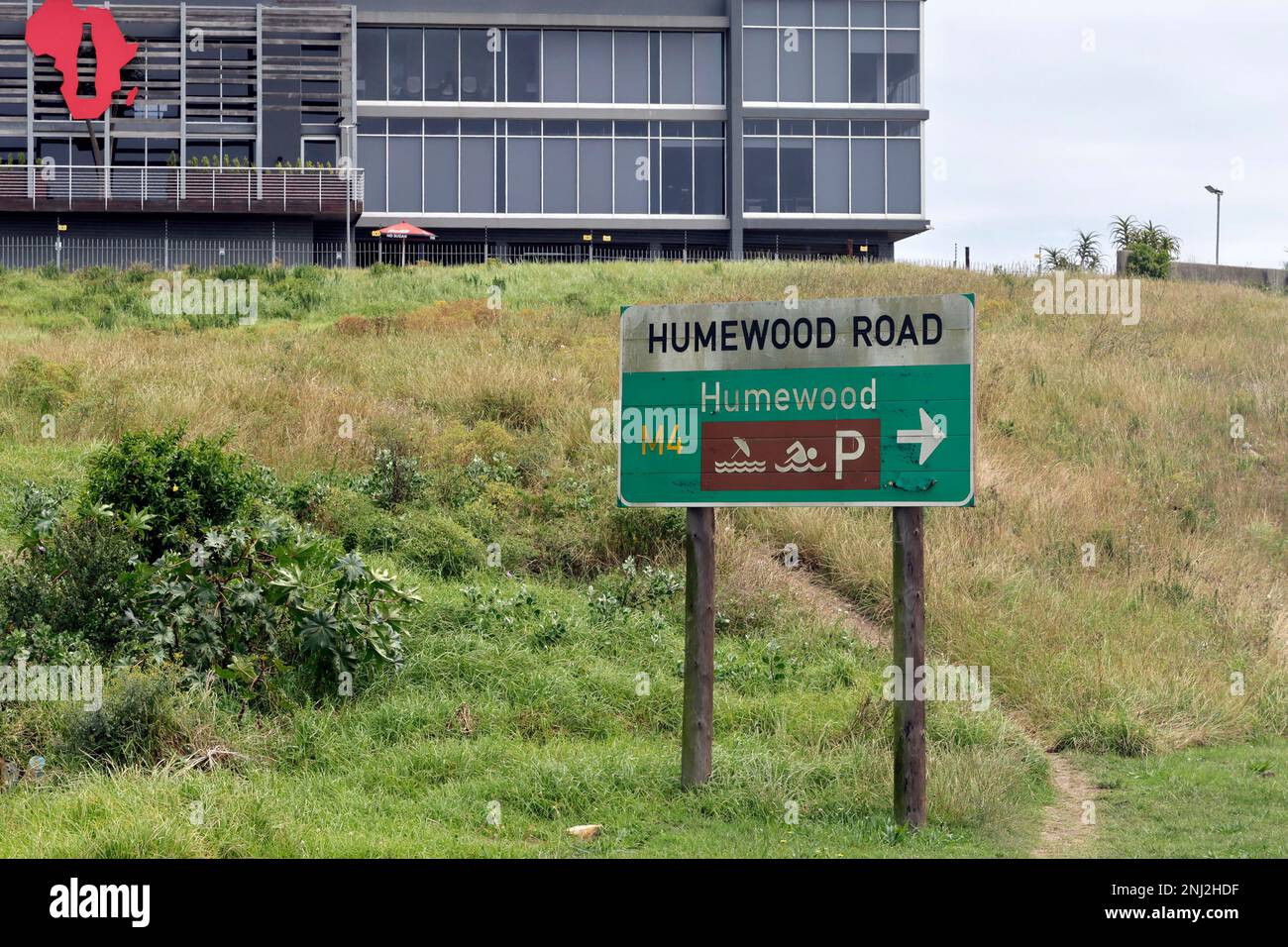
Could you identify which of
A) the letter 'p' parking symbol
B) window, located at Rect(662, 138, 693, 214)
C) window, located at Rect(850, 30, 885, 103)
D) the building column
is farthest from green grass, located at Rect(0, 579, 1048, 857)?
window, located at Rect(850, 30, 885, 103)

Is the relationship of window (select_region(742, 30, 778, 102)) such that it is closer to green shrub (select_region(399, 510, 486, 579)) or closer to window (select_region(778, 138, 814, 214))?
window (select_region(778, 138, 814, 214))

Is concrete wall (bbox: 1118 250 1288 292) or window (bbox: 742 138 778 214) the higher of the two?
window (bbox: 742 138 778 214)

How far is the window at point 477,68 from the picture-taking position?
51.2 m

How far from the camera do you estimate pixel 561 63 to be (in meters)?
51.5

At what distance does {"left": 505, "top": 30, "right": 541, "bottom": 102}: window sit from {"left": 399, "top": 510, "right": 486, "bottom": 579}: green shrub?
41.0 metres

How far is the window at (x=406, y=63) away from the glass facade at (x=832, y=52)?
1290 centimetres

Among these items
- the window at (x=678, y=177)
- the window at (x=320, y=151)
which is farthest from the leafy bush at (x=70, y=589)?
the window at (x=678, y=177)

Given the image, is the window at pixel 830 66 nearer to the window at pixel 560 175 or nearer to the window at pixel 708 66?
the window at pixel 708 66

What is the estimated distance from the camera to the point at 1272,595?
46.2ft

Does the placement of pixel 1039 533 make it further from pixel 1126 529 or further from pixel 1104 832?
pixel 1104 832

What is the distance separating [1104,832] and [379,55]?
48739mm

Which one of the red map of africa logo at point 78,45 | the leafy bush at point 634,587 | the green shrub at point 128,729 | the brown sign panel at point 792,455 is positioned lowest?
the green shrub at point 128,729

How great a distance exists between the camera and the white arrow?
8195 mm

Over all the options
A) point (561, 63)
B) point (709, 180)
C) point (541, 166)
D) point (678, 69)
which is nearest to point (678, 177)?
point (709, 180)
